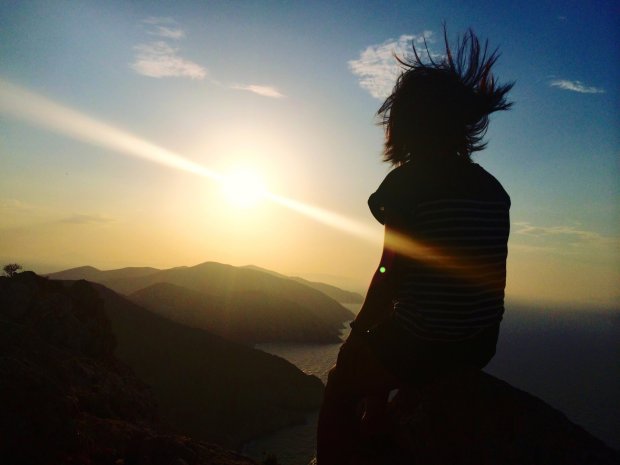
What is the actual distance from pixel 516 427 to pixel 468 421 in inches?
14.2

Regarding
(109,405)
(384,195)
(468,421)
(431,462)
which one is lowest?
(109,405)

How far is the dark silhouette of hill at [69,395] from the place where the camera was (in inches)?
280

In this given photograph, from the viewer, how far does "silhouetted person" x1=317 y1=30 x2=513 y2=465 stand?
245 centimetres

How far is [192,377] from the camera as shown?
60.0 metres

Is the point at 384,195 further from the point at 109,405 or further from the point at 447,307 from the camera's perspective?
the point at 109,405

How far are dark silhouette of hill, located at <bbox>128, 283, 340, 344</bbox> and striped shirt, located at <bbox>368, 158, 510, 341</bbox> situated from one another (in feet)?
410

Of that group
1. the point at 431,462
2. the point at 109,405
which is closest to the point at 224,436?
the point at 109,405

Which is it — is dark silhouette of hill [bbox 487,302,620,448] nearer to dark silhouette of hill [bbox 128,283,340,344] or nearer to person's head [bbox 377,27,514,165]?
dark silhouette of hill [bbox 128,283,340,344]

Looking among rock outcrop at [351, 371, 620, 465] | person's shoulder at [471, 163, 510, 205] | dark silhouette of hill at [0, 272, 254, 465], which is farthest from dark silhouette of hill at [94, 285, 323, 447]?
person's shoulder at [471, 163, 510, 205]

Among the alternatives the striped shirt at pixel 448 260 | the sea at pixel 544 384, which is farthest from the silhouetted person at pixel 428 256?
the sea at pixel 544 384

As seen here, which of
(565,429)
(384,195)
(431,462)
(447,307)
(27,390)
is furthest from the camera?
(27,390)

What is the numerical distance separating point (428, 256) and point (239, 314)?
5706 inches

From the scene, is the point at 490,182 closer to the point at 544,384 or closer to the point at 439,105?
the point at 439,105

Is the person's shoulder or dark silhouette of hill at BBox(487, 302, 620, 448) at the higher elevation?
the person's shoulder
